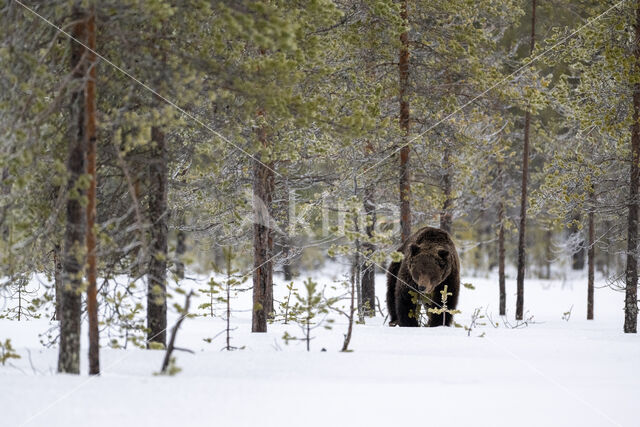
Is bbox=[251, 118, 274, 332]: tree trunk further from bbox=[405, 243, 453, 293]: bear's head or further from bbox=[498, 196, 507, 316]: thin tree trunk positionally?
bbox=[498, 196, 507, 316]: thin tree trunk

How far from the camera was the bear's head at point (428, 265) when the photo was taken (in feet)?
35.5

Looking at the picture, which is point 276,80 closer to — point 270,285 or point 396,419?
point 396,419

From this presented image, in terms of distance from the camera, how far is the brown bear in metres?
10.9

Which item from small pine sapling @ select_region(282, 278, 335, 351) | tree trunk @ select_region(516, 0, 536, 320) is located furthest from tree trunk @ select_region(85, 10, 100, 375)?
tree trunk @ select_region(516, 0, 536, 320)

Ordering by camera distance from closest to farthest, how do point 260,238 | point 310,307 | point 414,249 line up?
point 310,307 → point 260,238 → point 414,249

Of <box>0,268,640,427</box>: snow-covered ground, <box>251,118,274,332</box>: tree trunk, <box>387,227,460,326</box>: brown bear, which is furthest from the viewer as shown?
<box>387,227,460,326</box>: brown bear

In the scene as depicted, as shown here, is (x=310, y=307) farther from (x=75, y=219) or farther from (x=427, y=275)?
(x=427, y=275)

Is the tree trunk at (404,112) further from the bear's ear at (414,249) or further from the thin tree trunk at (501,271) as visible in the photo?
the thin tree trunk at (501,271)

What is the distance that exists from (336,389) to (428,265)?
6031 millimetres

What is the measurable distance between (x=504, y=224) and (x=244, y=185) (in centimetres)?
943

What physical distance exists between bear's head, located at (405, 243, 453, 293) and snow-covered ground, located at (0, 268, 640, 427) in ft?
11.5

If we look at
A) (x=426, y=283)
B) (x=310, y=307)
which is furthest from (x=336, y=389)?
(x=426, y=283)

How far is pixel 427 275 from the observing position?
Answer: 426 inches

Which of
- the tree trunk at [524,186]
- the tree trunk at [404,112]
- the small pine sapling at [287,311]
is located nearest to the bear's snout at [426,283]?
the small pine sapling at [287,311]
